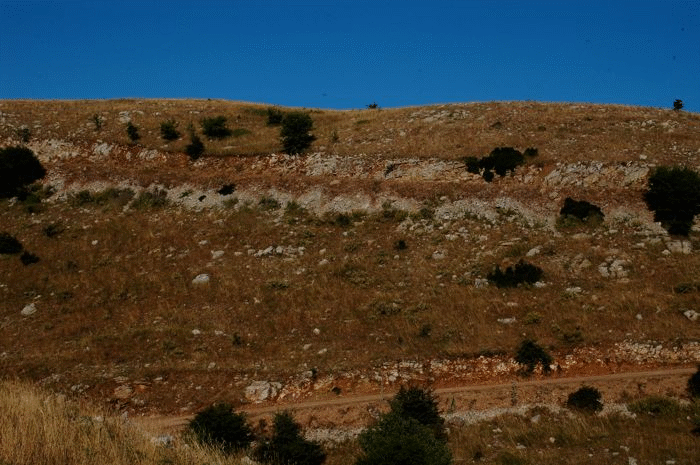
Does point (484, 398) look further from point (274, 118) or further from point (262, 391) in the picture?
point (274, 118)

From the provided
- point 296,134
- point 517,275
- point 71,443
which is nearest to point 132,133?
point 296,134

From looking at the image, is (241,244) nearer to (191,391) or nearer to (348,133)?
(191,391)

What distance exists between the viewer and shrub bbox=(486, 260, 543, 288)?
30688mm

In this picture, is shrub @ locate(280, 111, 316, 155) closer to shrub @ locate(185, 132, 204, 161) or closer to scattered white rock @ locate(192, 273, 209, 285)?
shrub @ locate(185, 132, 204, 161)

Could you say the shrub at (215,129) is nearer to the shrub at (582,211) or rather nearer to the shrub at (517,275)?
the shrub at (517,275)

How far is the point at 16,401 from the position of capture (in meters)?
12.0

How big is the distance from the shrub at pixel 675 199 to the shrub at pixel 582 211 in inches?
131

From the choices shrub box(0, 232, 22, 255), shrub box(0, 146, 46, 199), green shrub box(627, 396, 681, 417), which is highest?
shrub box(0, 146, 46, 199)

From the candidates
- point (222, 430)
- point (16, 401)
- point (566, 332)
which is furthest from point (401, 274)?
point (16, 401)

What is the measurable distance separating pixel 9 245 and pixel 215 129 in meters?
20.4

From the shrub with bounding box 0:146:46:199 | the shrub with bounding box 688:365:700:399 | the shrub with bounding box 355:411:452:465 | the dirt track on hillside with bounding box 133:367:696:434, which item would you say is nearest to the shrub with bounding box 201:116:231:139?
the shrub with bounding box 0:146:46:199

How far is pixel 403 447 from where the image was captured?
49.6 feet

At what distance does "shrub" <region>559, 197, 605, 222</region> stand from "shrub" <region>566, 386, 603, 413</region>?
1647cm

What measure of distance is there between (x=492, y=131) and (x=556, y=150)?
21.3 ft
